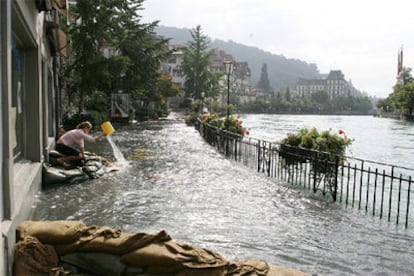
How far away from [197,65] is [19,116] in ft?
223

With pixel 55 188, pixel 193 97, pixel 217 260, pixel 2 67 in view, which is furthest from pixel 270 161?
pixel 193 97

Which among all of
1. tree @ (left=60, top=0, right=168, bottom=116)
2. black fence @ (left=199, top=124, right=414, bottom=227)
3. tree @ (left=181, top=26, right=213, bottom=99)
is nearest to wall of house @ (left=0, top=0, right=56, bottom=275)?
black fence @ (left=199, top=124, right=414, bottom=227)

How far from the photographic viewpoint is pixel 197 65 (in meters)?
75.1

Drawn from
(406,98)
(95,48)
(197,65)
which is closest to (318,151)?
(95,48)

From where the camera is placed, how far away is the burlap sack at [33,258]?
13.2 ft

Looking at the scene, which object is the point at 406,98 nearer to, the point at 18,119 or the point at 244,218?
Answer: the point at 244,218

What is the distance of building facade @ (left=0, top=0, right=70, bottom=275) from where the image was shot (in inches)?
156

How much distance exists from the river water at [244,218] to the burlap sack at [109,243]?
1550mm

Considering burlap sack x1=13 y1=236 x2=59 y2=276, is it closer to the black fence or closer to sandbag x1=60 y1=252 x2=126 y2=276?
sandbag x1=60 y1=252 x2=126 y2=276

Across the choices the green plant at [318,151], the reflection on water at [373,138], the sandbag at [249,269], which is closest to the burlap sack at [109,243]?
the sandbag at [249,269]

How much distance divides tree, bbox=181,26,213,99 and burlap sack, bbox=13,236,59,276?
7081 centimetres

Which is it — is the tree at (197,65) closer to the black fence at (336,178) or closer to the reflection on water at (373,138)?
the reflection on water at (373,138)

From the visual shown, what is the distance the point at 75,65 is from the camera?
30.1 m

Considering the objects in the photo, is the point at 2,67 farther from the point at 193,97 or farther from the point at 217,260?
the point at 193,97
